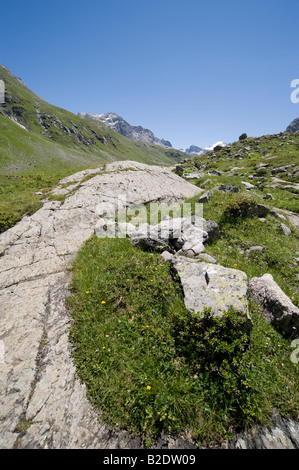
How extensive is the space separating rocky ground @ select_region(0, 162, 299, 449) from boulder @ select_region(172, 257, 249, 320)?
2450 millimetres

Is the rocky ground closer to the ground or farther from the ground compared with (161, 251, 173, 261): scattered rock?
closer to the ground

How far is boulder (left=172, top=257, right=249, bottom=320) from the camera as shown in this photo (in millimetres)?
5303

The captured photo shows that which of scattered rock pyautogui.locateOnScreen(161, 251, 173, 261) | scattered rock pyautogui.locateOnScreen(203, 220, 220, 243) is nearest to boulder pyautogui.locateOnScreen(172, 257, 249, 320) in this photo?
scattered rock pyautogui.locateOnScreen(161, 251, 173, 261)

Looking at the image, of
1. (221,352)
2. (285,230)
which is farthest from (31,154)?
(221,352)

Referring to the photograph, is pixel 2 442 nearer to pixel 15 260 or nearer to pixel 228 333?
pixel 228 333

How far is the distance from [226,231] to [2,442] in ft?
36.1

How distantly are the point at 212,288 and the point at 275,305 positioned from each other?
200 cm

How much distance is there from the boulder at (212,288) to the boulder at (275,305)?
31.4 inches

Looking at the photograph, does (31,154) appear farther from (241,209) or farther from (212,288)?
(212,288)

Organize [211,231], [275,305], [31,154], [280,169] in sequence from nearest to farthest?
[275,305] < [211,231] < [280,169] < [31,154]

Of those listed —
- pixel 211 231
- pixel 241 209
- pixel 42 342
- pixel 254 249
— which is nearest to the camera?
pixel 42 342

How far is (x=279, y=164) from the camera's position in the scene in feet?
100

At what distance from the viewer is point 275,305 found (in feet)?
18.9

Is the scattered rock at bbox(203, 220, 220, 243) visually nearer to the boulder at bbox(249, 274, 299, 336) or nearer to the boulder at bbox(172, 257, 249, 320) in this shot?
the boulder at bbox(172, 257, 249, 320)
